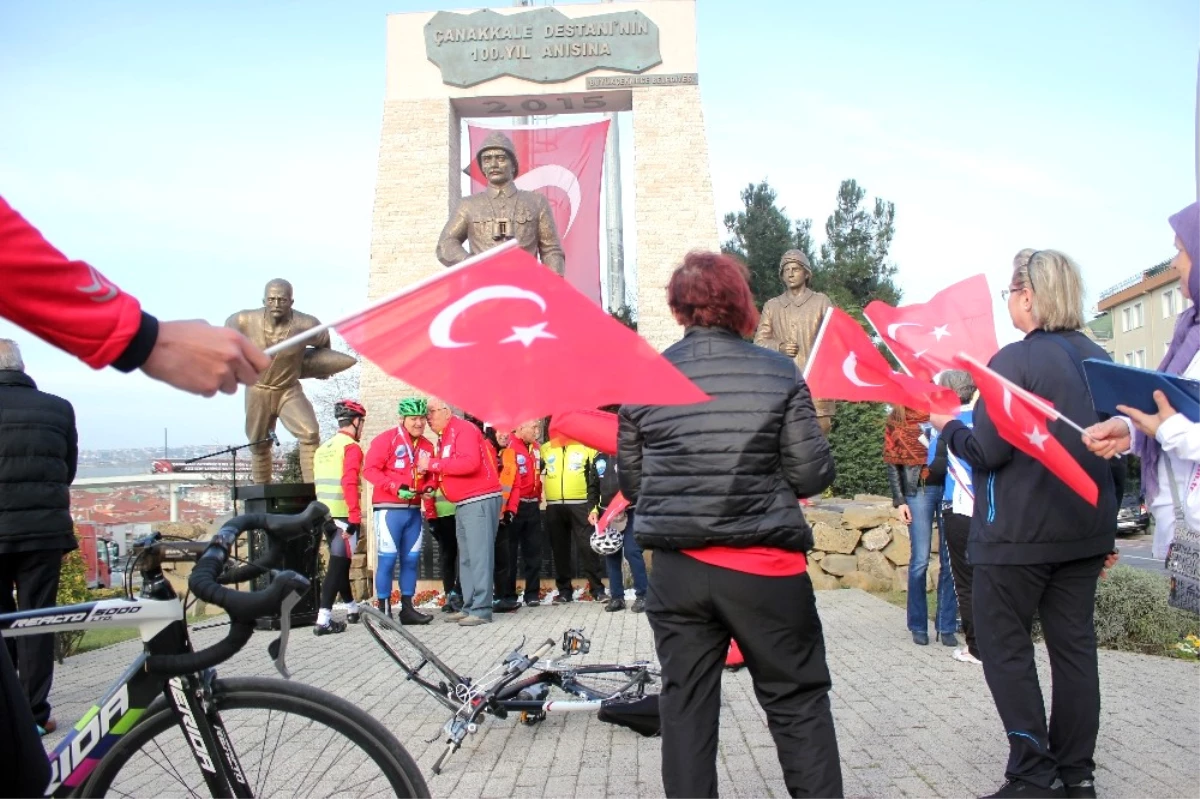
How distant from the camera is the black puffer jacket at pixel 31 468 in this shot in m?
5.86

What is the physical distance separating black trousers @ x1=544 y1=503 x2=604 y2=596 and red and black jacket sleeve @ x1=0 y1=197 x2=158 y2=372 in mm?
9790

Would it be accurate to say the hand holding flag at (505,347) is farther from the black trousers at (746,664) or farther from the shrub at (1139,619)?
the shrub at (1139,619)

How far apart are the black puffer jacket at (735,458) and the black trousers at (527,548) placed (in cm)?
817

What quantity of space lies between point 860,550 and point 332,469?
6041 mm

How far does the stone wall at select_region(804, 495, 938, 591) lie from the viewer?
39.5 ft

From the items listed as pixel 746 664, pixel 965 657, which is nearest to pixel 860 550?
pixel 965 657

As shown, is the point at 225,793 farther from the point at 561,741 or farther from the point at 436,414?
the point at 436,414

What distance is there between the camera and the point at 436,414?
10578 mm

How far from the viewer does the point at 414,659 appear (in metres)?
5.58

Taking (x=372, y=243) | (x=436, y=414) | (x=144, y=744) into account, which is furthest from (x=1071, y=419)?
(x=372, y=243)

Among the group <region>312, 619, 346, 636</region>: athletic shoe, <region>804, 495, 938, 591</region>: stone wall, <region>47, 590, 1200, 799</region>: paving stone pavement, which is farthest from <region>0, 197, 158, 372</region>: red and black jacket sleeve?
<region>804, 495, 938, 591</region>: stone wall

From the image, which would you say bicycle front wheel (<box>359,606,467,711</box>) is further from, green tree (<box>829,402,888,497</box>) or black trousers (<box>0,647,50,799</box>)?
green tree (<box>829,402,888,497</box>)

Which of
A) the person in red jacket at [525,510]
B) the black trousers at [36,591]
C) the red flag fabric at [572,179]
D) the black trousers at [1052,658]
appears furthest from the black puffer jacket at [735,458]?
the red flag fabric at [572,179]

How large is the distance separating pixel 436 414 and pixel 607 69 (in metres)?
7.34
